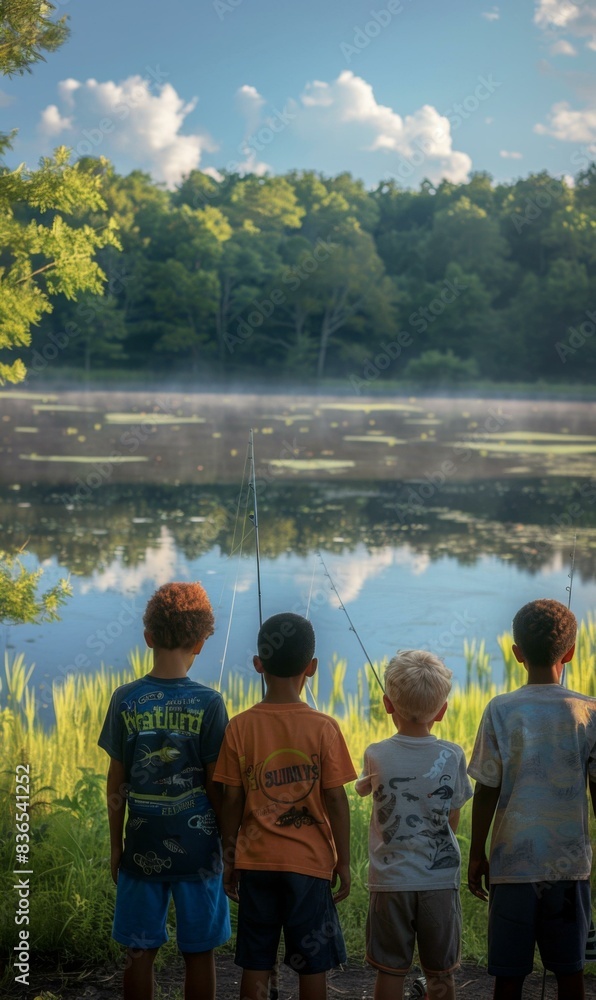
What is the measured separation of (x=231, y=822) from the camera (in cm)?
244

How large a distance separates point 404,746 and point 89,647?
6009mm

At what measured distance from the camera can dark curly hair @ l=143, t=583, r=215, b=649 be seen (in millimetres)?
2547

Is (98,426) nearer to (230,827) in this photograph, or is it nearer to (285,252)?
(230,827)

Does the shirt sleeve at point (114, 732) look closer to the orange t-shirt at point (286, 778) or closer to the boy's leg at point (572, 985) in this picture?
the orange t-shirt at point (286, 778)

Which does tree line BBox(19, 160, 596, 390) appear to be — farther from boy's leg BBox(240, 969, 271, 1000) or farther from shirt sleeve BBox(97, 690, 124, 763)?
boy's leg BBox(240, 969, 271, 1000)

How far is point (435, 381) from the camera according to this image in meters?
51.6

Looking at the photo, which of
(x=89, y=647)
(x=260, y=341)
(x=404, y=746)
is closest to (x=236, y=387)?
(x=260, y=341)

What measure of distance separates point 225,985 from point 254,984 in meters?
0.65

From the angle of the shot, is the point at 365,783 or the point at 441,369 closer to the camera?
the point at 365,783

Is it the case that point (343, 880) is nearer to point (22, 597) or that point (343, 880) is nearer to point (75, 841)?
point (75, 841)

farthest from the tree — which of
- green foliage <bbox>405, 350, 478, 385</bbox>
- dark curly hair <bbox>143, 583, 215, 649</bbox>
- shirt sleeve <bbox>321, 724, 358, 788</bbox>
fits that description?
green foliage <bbox>405, 350, 478, 385</bbox>

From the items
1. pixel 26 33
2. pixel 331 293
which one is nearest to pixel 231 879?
pixel 26 33

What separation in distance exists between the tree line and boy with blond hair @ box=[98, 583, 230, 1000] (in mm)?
45144

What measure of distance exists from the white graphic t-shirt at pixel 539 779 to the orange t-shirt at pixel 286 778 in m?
0.36
